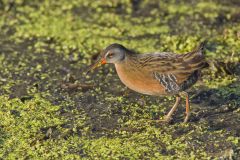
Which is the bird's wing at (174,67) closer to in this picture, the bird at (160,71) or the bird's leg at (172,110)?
the bird at (160,71)

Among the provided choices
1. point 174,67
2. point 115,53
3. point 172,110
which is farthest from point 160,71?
point 115,53

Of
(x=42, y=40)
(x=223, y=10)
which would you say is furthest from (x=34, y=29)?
(x=223, y=10)

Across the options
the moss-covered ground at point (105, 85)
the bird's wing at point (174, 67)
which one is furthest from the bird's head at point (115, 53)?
Result: the moss-covered ground at point (105, 85)

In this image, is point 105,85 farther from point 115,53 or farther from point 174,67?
point 174,67

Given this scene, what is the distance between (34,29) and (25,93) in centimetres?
234

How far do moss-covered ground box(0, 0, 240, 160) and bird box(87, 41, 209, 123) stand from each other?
1.36 feet

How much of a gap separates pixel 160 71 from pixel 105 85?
60.6 inches

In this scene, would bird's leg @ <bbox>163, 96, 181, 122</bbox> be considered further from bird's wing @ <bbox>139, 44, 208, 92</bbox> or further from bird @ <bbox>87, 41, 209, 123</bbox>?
bird's wing @ <bbox>139, 44, 208, 92</bbox>

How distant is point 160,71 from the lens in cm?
811

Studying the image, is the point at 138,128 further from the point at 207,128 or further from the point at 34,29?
the point at 34,29

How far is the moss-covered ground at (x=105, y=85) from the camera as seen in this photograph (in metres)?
7.74

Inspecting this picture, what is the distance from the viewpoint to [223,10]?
38.0 ft

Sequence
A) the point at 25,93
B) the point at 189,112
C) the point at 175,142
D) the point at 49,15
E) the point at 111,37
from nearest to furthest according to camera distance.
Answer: the point at 175,142 → the point at 189,112 → the point at 25,93 → the point at 111,37 → the point at 49,15

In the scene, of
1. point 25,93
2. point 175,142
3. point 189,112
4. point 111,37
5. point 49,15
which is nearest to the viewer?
point 175,142
